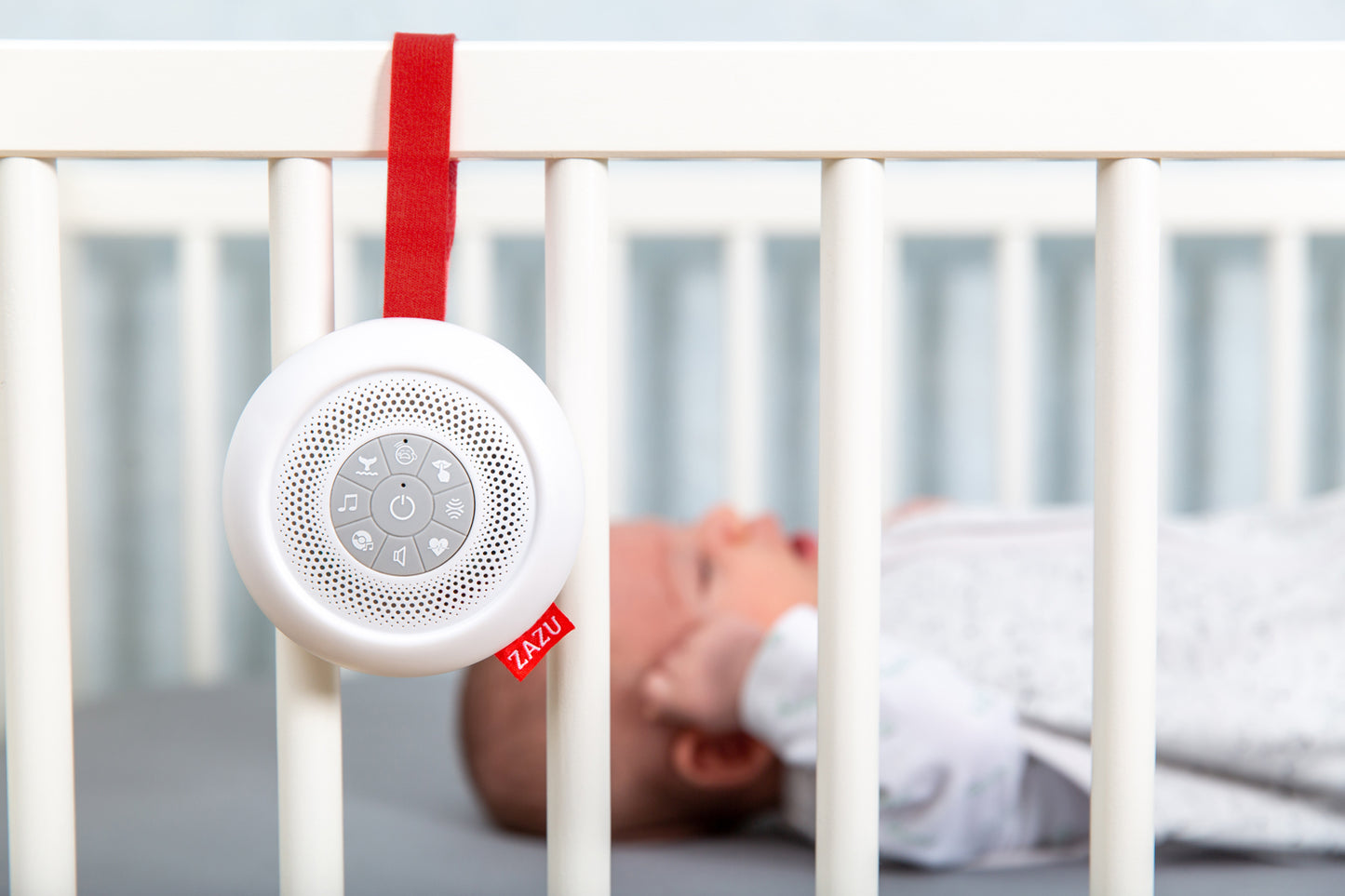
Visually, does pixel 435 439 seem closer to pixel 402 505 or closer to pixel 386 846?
pixel 402 505

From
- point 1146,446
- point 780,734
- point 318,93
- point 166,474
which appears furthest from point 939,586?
point 166,474

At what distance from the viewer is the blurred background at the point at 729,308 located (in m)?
0.98

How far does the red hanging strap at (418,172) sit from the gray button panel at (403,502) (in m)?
0.06

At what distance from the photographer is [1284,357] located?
3.22 ft

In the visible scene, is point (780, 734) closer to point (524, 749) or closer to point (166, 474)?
point (524, 749)

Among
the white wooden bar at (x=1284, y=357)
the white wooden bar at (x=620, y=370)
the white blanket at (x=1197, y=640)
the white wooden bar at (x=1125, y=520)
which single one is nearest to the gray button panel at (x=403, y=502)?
the white wooden bar at (x=1125, y=520)

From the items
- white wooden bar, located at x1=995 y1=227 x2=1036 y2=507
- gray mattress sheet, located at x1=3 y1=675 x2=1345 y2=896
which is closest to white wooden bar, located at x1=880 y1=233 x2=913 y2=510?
white wooden bar, located at x1=995 y1=227 x2=1036 y2=507

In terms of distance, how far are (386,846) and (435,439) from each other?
1.14ft

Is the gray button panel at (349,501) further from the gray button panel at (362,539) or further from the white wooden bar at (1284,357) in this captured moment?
the white wooden bar at (1284,357)

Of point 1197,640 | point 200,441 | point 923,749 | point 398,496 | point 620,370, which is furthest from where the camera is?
point 620,370

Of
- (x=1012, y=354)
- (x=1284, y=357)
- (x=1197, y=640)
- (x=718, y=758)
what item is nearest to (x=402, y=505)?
(x=718, y=758)

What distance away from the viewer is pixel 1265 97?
0.37 meters

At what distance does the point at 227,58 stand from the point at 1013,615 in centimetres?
64

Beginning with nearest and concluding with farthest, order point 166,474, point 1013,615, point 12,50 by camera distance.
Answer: point 12,50, point 1013,615, point 166,474
